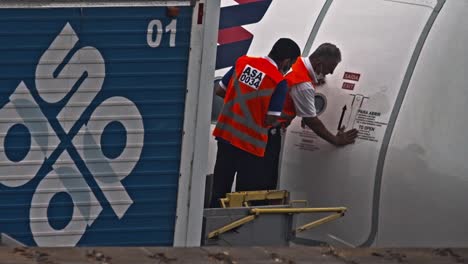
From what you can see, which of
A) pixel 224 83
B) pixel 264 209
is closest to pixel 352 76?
pixel 224 83

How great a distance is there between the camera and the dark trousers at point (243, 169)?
898 centimetres

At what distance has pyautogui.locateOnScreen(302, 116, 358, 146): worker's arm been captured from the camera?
8738 mm

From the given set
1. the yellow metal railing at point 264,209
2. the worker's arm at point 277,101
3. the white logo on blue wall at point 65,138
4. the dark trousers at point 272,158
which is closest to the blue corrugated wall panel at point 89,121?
the white logo on blue wall at point 65,138

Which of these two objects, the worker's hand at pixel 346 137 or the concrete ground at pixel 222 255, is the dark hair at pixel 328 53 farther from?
the concrete ground at pixel 222 255

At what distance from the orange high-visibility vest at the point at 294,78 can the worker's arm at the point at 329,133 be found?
19cm

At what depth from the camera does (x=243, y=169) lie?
9.02 metres

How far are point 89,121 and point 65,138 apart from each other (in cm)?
16

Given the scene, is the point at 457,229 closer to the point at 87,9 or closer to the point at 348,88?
the point at 348,88

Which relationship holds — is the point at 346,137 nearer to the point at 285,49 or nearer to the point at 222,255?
the point at 285,49

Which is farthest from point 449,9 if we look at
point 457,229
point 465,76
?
point 457,229

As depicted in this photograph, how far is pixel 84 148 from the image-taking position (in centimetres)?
689

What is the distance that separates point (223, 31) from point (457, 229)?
2535mm

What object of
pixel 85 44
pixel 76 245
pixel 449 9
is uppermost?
pixel 449 9

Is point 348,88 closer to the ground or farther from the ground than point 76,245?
farther from the ground
